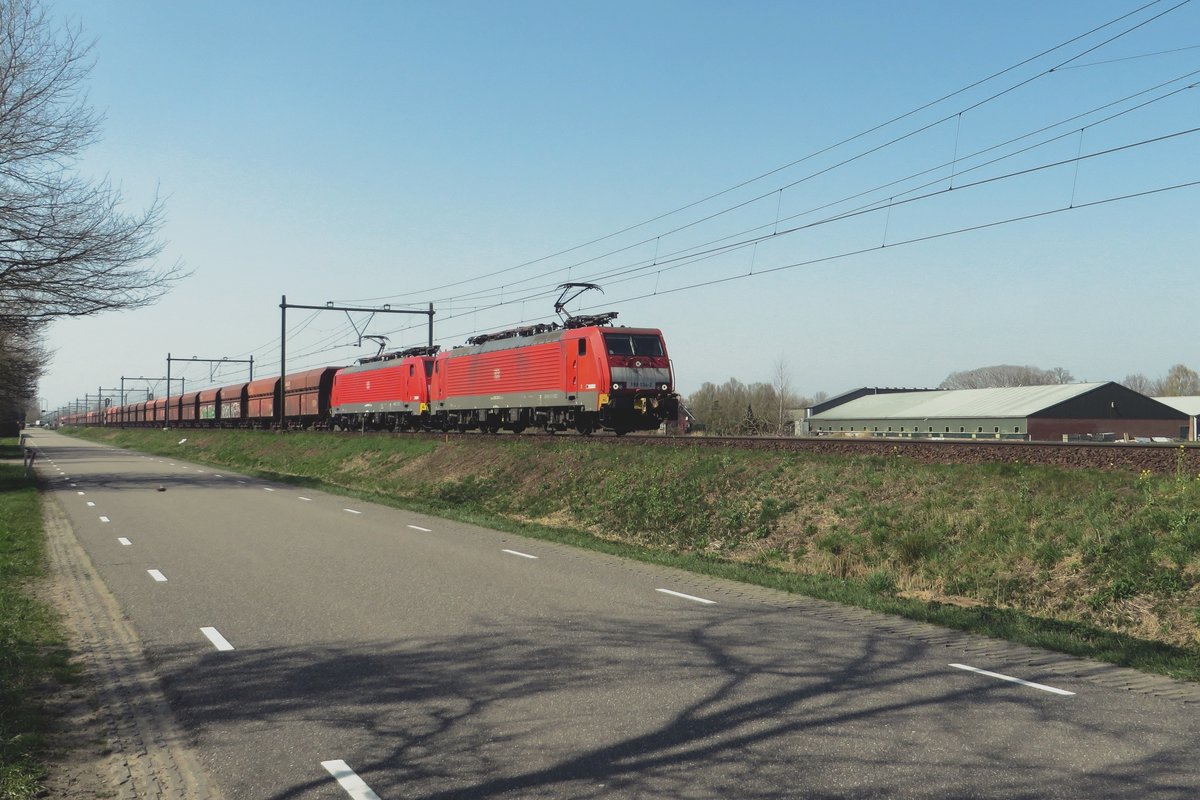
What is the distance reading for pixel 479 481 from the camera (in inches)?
1141

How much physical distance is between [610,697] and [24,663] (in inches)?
198

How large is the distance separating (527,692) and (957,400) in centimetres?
7795

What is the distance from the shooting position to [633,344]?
98.6 feet

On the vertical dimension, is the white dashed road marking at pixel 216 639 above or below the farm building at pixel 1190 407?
below

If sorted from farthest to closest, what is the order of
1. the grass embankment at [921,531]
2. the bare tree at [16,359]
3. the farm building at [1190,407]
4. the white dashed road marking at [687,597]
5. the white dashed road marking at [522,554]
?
the farm building at [1190,407] → the bare tree at [16,359] → the white dashed road marking at [522,554] → the white dashed road marking at [687,597] → the grass embankment at [921,531]

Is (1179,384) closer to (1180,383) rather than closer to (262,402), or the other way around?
(1180,383)

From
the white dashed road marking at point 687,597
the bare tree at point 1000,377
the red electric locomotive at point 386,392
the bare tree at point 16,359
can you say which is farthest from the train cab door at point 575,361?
the bare tree at point 1000,377

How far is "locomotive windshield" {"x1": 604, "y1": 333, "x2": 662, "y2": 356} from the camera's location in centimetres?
2966

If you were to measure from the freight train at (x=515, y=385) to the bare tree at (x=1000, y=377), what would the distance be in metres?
114

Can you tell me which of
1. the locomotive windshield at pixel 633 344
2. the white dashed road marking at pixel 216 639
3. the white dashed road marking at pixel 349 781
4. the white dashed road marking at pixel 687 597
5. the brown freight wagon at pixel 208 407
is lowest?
the white dashed road marking at pixel 216 639

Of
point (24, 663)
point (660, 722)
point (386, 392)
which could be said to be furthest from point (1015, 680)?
point (386, 392)

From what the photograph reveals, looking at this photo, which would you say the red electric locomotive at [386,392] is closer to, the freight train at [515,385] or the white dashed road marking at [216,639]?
the freight train at [515,385]

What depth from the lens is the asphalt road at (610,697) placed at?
18.4ft

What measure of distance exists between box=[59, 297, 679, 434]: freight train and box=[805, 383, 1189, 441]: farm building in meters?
35.5
